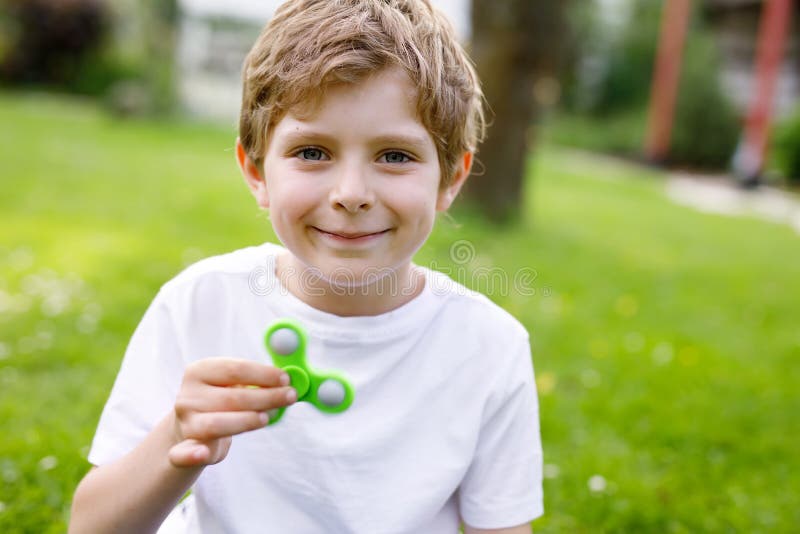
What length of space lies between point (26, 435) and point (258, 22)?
13.5 m

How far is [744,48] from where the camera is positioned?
2017 cm

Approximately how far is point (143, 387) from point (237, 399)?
1.21ft

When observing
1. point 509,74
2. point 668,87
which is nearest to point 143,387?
point 509,74

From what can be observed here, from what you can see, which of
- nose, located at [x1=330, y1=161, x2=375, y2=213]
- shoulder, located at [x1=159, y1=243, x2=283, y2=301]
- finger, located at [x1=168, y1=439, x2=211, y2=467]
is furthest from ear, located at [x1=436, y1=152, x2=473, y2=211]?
finger, located at [x1=168, y1=439, x2=211, y2=467]

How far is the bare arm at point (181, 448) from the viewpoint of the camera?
116 cm

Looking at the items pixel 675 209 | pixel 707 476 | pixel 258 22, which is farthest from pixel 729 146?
pixel 707 476

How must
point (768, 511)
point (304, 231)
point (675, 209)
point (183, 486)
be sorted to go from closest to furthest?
point (183, 486)
point (304, 231)
point (768, 511)
point (675, 209)

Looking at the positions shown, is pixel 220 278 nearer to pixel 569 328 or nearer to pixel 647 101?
pixel 569 328

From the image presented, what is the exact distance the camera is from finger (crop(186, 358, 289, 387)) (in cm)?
116

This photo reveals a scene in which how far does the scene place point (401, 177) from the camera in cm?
135

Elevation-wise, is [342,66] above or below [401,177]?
above

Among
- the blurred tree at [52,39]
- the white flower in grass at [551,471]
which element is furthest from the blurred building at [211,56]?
the white flower in grass at [551,471]

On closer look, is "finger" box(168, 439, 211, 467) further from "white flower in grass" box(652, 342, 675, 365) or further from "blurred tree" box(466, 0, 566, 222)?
"blurred tree" box(466, 0, 566, 222)

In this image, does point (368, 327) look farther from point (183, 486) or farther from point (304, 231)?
point (183, 486)
